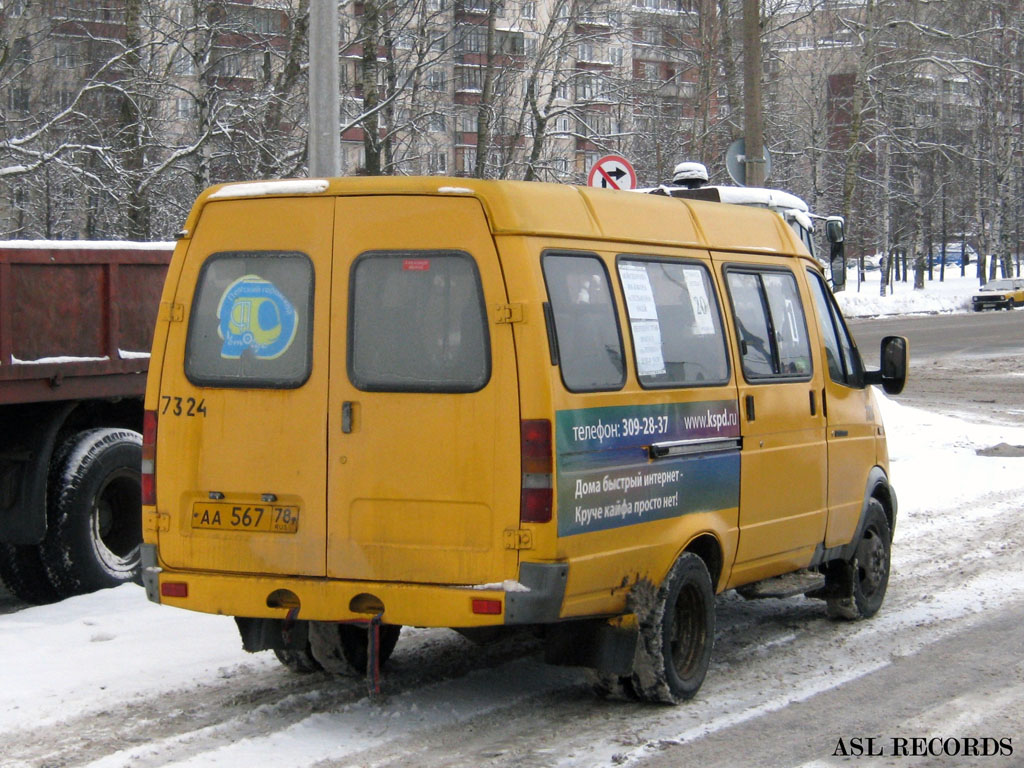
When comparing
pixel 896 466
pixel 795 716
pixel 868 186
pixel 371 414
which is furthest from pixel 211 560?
pixel 868 186

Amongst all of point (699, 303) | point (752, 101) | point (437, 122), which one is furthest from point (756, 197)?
point (437, 122)

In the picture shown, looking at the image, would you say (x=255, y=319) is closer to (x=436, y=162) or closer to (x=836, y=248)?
(x=836, y=248)

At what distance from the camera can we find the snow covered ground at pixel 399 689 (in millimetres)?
5484

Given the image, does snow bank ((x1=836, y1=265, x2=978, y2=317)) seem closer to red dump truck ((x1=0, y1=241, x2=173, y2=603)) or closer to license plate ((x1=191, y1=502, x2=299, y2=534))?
red dump truck ((x1=0, y1=241, x2=173, y2=603))

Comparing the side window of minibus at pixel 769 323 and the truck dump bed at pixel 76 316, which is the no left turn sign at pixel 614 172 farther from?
the side window of minibus at pixel 769 323

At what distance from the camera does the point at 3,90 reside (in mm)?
22234

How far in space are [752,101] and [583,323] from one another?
1143cm

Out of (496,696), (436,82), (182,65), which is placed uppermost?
(436,82)

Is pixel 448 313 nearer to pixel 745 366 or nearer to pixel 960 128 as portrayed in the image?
pixel 745 366

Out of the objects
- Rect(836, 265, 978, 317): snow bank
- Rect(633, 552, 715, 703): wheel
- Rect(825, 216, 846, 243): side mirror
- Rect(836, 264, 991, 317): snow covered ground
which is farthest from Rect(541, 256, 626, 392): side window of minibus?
Rect(836, 264, 991, 317): snow covered ground

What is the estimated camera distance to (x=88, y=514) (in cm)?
874

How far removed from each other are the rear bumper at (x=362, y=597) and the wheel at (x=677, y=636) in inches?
26.7

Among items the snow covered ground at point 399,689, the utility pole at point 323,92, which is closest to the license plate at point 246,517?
the snow covered ground at point 399,689

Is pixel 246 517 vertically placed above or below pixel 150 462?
below
